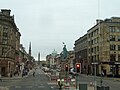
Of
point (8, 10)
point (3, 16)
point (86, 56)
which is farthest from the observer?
point (86, 56)

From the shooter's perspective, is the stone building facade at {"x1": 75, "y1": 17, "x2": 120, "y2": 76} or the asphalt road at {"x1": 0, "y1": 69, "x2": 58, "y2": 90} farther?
the stone building facade at {"x1": 75, "y1": 17, "x2": 120, "y2": 76}

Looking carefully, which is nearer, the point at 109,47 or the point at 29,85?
the point at 29,85

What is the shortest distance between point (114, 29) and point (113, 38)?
310 centimetres

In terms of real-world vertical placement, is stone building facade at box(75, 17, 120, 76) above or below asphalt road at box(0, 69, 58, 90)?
above

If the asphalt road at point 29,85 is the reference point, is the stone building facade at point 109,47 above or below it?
above

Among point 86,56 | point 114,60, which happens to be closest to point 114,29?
point 114,60

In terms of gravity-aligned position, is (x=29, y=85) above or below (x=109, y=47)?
below

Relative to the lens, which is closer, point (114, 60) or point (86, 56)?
point (114, 60)

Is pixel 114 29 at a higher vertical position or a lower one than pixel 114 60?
higher

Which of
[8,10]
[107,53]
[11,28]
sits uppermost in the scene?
[8,10]

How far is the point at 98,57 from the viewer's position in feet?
346

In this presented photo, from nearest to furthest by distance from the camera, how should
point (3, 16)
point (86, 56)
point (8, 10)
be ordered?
point (3, 16)
point (8, 10)
point (86, 56)

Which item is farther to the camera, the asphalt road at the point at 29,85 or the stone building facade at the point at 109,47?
the stone building facade at the point at 109,47

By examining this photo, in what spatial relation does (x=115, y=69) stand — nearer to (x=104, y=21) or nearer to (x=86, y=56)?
(x=104, y=21)
